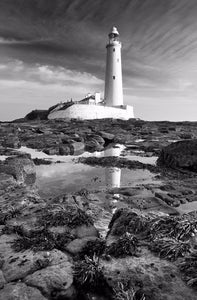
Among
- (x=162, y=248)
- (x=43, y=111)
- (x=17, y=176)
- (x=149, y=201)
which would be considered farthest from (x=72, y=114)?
(x=162, y=248)

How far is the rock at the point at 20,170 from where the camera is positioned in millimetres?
12464

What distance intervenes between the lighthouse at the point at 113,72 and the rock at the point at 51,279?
59.0m

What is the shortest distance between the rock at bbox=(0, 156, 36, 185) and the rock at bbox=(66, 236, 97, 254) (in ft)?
27.0

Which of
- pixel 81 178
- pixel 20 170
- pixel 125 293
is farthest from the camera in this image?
pixel 81 178

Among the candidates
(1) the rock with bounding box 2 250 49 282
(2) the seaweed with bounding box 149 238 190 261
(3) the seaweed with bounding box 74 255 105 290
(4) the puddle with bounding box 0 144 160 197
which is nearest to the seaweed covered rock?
(4) the puddle with bounding box 0 144 160 197

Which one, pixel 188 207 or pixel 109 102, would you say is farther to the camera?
pixel 109 102

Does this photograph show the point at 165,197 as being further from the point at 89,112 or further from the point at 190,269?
the point at 89,112

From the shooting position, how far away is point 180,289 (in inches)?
127

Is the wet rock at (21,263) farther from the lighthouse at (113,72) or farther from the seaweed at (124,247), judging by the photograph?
the lighthouse at (113,72)

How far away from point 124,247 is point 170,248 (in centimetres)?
72

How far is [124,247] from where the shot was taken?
161 inches

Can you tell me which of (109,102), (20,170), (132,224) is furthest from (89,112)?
(132,224)

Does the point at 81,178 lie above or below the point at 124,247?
below

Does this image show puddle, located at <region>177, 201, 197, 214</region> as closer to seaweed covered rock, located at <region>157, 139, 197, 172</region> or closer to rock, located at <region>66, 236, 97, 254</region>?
rock, located at <region>66, 236, 97, 254</region>
